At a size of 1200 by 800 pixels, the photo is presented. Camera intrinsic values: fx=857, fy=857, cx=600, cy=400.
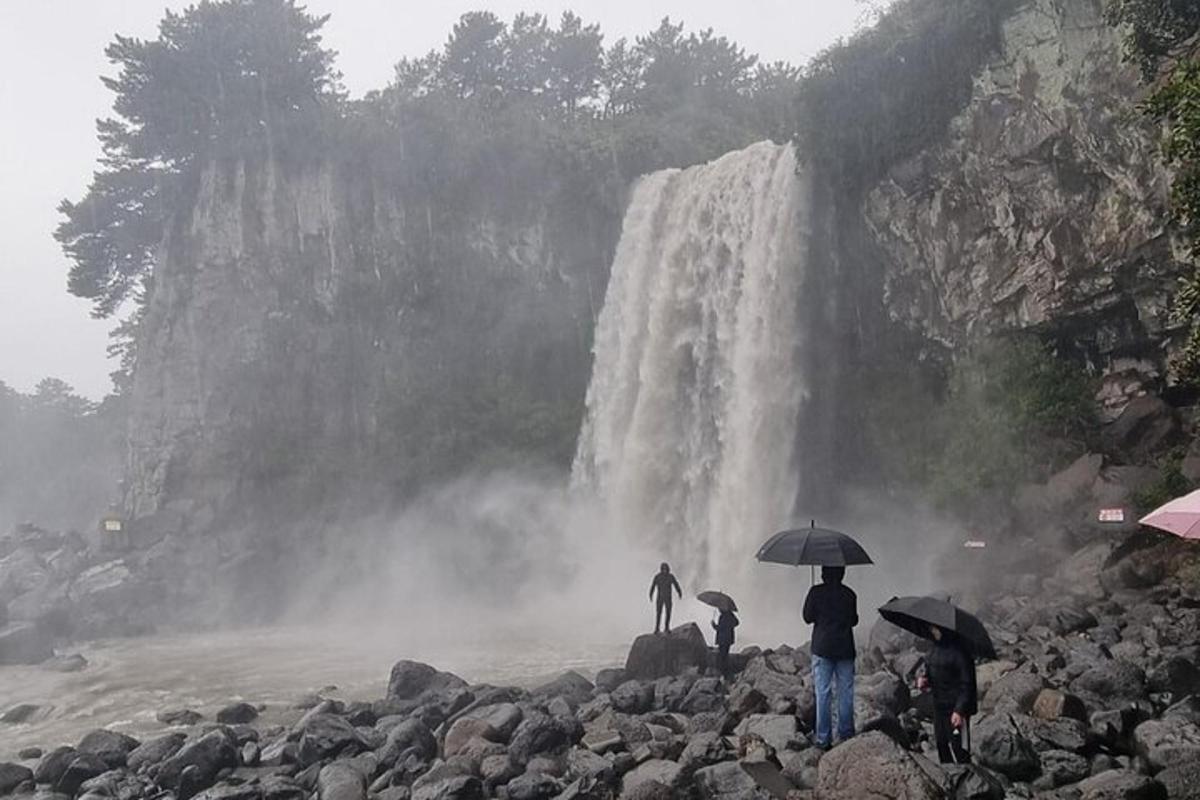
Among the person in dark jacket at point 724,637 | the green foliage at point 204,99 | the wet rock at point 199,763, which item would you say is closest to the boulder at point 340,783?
the wet rock at point 199,763

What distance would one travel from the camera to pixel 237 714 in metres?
13.0

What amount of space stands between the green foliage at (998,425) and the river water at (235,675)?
8661 mm

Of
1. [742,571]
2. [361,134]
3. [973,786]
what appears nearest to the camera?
[973,786]

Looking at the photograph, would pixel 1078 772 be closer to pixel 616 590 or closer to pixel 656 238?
pixel 616 590

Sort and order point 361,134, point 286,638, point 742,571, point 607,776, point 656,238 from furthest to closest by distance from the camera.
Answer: point 361,134, point 656,238, point 286,638, point 742,571, point 607,776

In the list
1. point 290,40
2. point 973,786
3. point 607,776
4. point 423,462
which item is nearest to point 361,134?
point 290,40

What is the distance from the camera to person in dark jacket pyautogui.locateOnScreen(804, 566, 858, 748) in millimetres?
7492

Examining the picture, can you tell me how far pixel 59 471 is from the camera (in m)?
57.2

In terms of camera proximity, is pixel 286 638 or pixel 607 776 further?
pixel 286 638

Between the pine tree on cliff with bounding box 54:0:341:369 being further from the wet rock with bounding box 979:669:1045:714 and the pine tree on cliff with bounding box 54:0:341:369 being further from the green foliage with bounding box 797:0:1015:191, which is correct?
the wet rock with bounding box 979:669:1045:714

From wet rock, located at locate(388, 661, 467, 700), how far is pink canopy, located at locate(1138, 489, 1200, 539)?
9.29 metres

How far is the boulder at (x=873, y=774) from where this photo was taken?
235 inches

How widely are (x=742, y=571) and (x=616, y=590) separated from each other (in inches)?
191

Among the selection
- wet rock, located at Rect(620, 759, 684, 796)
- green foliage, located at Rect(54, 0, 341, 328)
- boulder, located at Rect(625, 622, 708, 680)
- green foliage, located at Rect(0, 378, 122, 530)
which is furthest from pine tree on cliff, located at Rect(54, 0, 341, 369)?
wet rock, located at Rect(620, 759, 684, 796)
